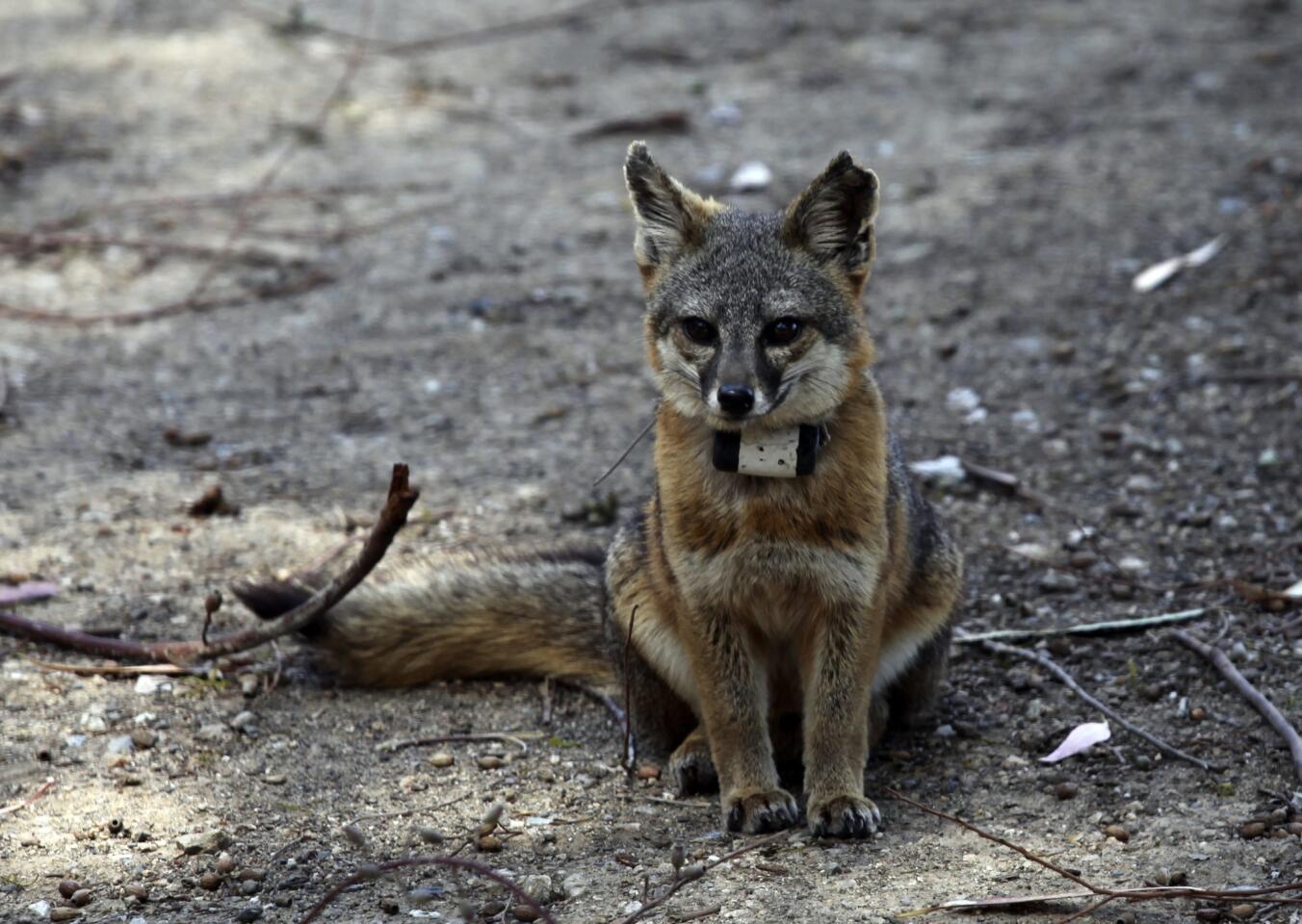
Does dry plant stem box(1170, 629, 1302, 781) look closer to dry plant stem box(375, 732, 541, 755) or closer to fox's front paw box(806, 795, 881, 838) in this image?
fox's front paw box(806, 795, 881, 838)

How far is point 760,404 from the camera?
12.7 ft

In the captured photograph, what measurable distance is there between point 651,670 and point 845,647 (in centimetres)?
69

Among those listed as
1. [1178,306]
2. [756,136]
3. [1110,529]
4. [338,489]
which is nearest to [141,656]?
[338,489]

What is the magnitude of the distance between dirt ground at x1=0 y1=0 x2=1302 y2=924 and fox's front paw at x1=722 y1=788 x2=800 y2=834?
0.07 meters

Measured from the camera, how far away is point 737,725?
423cm

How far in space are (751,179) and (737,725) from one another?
4936 mm

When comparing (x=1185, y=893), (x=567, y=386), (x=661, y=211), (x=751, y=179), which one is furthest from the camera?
(x=751, y=179)

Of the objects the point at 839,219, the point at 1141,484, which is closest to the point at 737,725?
the point at 839,219

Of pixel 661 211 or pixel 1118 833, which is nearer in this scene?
pixel 1118 833

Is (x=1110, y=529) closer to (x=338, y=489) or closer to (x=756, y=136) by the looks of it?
(x=338, y=489)

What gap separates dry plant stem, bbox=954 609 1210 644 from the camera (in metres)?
5.02

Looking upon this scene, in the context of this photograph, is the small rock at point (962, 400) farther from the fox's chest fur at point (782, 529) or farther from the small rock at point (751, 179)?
the fox's chest fur at point (782, 529)

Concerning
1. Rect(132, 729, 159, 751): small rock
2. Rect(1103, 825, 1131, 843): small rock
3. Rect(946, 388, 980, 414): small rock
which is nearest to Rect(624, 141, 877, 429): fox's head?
Rect(1103, 825, 1131, 843): small rock

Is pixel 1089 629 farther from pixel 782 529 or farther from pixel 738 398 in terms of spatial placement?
pixel 738 398
